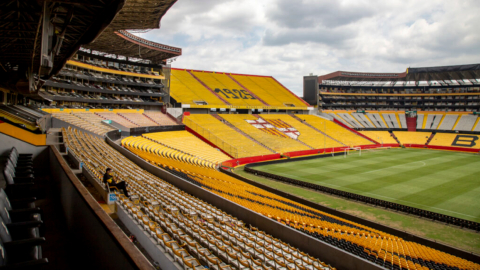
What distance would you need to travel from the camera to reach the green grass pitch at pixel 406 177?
22.8 metres

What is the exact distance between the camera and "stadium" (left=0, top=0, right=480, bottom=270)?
6680mm

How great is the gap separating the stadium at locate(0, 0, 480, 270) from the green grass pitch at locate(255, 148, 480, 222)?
0.86ft

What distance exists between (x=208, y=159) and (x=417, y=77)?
69.5 m

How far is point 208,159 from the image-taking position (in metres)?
33.6

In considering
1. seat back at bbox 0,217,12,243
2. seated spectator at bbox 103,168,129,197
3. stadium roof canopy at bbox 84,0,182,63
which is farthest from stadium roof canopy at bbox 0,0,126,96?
stadium roof canopy at bbox 84,0,182,63

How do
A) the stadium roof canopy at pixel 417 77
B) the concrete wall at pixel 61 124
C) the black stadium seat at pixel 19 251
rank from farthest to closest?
1. the stadium roof canopy at pixel 417 77
2. the concrete wall at pixel 61 124
3. the black stadium seat at pixel 19 251

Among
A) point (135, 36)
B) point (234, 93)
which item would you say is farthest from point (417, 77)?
point (135, 36)

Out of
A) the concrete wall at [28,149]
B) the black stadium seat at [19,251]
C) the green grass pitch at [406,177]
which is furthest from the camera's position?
the green grass pitch at [406,177]

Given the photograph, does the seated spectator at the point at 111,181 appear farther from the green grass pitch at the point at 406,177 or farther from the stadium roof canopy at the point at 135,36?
the green grass pitch at the point at 406,177

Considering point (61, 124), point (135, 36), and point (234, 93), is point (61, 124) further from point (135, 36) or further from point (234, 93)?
point (234, 93)

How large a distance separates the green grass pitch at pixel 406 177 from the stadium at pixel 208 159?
0.86ft

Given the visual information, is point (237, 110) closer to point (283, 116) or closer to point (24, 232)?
point (283, 116)

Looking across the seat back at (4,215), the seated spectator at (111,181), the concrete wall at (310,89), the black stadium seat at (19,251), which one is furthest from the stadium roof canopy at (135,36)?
the concrete wall at (310,89)

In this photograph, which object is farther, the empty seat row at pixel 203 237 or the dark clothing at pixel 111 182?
the dark clothing at pixel 111 182
